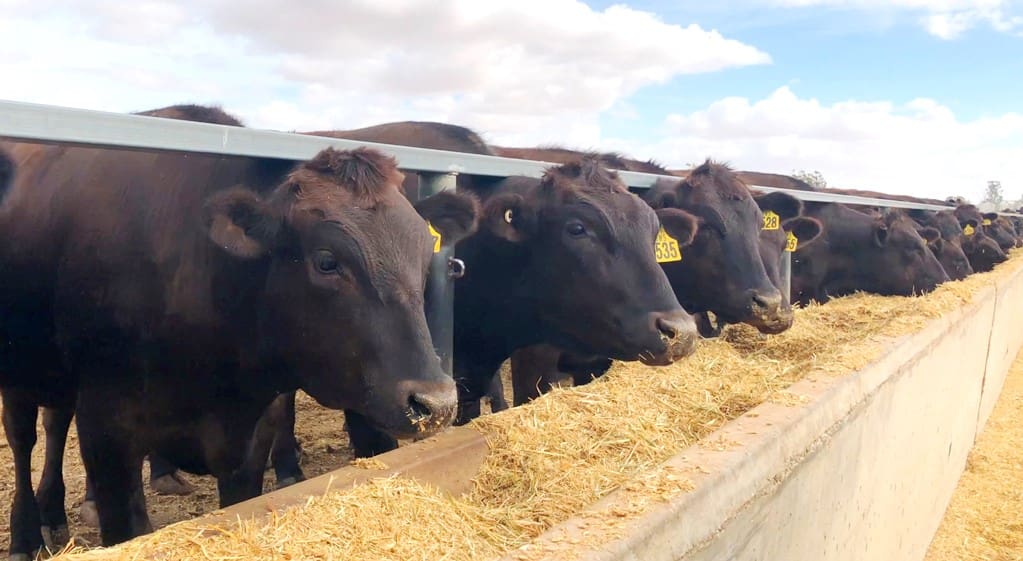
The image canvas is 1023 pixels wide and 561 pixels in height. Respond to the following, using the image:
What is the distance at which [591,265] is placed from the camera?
4.35 metres

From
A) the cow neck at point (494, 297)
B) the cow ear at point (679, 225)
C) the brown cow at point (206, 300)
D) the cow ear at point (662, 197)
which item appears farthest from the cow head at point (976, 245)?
the brown cow at point (206, 300)

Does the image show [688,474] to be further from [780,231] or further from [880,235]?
[880,235]

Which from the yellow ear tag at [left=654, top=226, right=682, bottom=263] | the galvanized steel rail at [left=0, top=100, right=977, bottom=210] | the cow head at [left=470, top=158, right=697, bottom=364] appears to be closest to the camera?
the galvanized steel rail at [left=0, top=100, right=977, bottom=210]

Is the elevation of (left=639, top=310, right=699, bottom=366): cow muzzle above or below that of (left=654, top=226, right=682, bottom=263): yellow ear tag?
below

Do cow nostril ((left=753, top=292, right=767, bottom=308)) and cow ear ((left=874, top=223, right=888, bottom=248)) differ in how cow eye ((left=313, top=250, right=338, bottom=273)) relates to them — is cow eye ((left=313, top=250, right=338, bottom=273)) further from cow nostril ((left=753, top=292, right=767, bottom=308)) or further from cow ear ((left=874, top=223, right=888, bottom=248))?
cow ear ((left=874, top=223, right=888, bottom=248))

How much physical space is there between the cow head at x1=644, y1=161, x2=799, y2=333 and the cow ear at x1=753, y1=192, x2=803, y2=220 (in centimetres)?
148

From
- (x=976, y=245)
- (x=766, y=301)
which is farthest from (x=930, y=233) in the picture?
(x=766, y=301)

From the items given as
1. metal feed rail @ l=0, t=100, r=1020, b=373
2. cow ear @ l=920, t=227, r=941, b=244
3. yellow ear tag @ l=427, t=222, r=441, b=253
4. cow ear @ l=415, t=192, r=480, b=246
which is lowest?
cow ear @ l=920, t=227, r=941, b=244

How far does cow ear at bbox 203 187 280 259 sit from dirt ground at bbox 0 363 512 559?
95.3 inches

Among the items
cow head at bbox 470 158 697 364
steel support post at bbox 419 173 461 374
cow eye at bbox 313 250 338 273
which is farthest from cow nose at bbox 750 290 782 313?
cow eye at bbox 313 250 338 273

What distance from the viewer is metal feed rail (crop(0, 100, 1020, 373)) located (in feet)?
6.72

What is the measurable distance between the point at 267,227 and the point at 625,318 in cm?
188

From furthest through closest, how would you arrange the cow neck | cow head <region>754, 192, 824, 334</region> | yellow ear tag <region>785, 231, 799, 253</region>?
yellow ear tag <region>785, 231, 799, 253</region> → cow head <region>754, 192, 824, 334</region> → the cow neck

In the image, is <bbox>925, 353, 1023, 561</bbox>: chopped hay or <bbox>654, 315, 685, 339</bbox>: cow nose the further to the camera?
<bbox>925, 353, 1023, 561</bbox>: chopped hay
